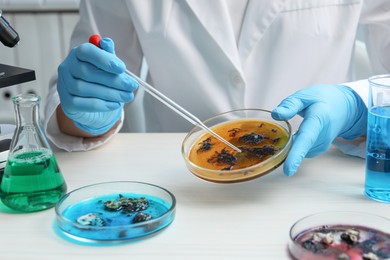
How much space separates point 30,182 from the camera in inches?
37.8

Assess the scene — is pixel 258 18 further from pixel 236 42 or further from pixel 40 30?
pixel 40 30

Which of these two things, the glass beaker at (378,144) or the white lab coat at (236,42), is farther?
the white lab coat at (236,42)

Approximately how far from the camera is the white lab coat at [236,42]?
4.66 ft

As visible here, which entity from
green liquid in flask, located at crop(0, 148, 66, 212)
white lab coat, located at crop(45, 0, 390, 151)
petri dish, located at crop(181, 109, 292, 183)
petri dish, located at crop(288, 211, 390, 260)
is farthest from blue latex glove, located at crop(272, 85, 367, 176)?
green liquid in flask, located at crop(0, 148, 66, 212)

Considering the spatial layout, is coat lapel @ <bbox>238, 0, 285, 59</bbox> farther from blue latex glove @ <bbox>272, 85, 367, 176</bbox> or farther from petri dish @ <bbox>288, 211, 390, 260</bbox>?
petri dish @ <bbox>288, 211, 390, 260</bbox>

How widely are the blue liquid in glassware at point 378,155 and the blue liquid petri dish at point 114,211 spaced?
A: 1.15 ft

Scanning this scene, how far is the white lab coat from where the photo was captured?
1.42 m

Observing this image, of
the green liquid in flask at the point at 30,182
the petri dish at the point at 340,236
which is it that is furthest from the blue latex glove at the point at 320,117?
the green liquid in flask at the point at 30,182

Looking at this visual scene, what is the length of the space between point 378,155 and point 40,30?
77.5 inches

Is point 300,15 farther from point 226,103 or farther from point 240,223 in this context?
point 240,223

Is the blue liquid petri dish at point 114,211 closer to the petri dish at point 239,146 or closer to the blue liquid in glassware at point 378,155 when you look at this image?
the petri dish at point 239,146

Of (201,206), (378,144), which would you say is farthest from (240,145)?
(378,144)

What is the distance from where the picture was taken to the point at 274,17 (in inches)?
55.9

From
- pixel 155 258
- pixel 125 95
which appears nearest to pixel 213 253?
pixel 155 258
